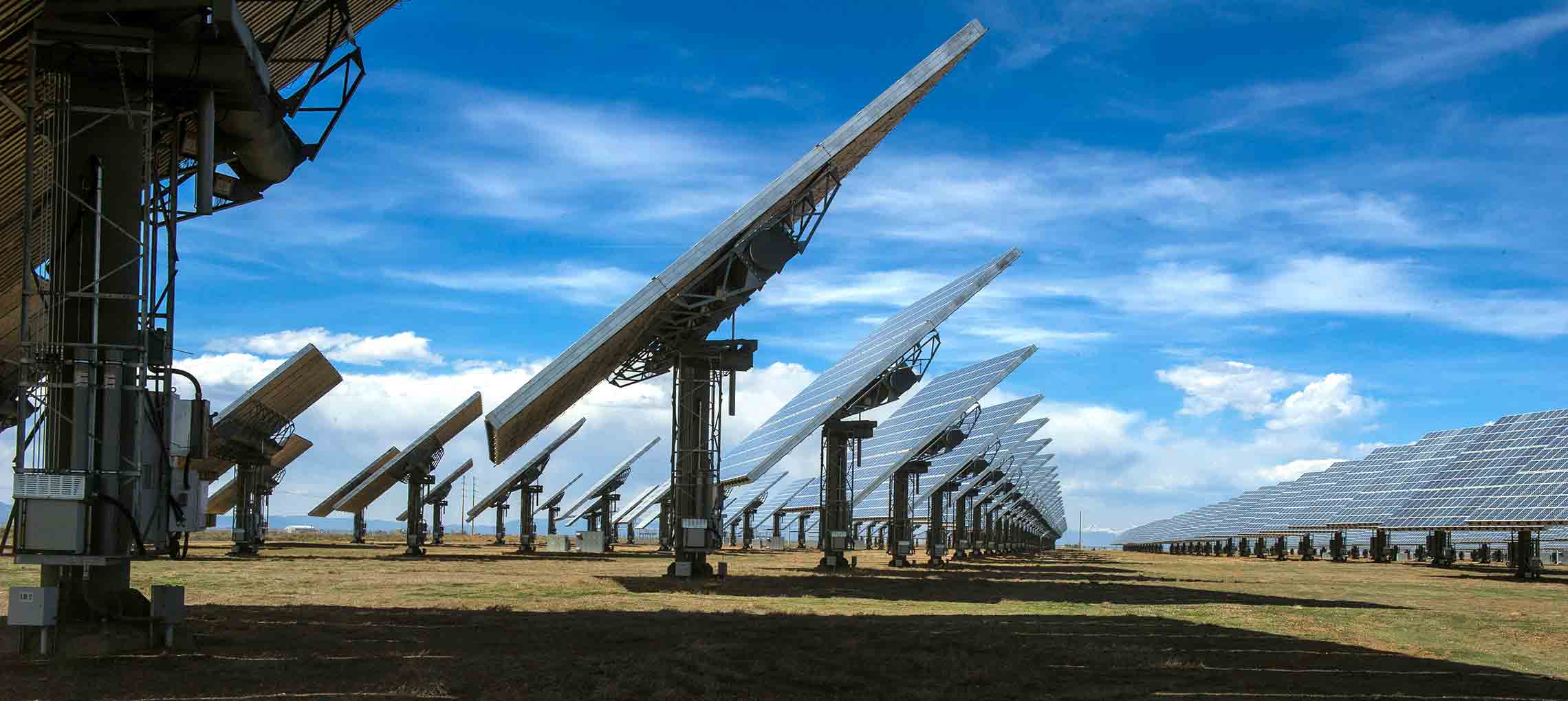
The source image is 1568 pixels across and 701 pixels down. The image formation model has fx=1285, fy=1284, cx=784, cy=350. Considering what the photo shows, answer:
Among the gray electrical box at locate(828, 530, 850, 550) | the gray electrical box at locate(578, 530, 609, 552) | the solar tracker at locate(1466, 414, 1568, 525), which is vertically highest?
the solar tracker at locate(1466, 414, 1568, 525)

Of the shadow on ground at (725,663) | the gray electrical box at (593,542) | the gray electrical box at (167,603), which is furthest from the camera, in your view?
the gray electrical box at (593,542)

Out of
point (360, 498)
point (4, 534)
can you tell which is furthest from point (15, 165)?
point (360, 498)

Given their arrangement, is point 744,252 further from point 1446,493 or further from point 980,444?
point 1446,493

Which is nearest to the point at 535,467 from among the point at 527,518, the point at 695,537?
the point at 527,518

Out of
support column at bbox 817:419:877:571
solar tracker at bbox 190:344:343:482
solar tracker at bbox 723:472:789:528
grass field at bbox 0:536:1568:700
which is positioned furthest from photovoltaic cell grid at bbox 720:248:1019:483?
solar tracker at bbox 723:472:789:528

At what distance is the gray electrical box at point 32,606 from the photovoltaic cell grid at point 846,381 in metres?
24.3

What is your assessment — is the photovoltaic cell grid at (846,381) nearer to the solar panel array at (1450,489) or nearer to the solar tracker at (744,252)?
the solar tracker at (744,252)

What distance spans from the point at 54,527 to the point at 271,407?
3672cm

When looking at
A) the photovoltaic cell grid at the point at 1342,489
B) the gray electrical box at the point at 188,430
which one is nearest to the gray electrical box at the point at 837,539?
the gray electrical box at the point at 188,430

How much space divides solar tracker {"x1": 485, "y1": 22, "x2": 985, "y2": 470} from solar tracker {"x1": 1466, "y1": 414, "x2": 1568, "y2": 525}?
26.7 m

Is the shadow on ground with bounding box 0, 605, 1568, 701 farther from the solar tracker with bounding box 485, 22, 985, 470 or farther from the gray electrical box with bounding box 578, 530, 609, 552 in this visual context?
the gray electrical box with bounding box 578, 530, 609, 552

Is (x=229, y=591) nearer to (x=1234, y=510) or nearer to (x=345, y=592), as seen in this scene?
(x=345, y=592)

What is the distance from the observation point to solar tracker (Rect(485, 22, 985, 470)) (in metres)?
27.2

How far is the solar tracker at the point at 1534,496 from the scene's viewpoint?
42.0 metres
